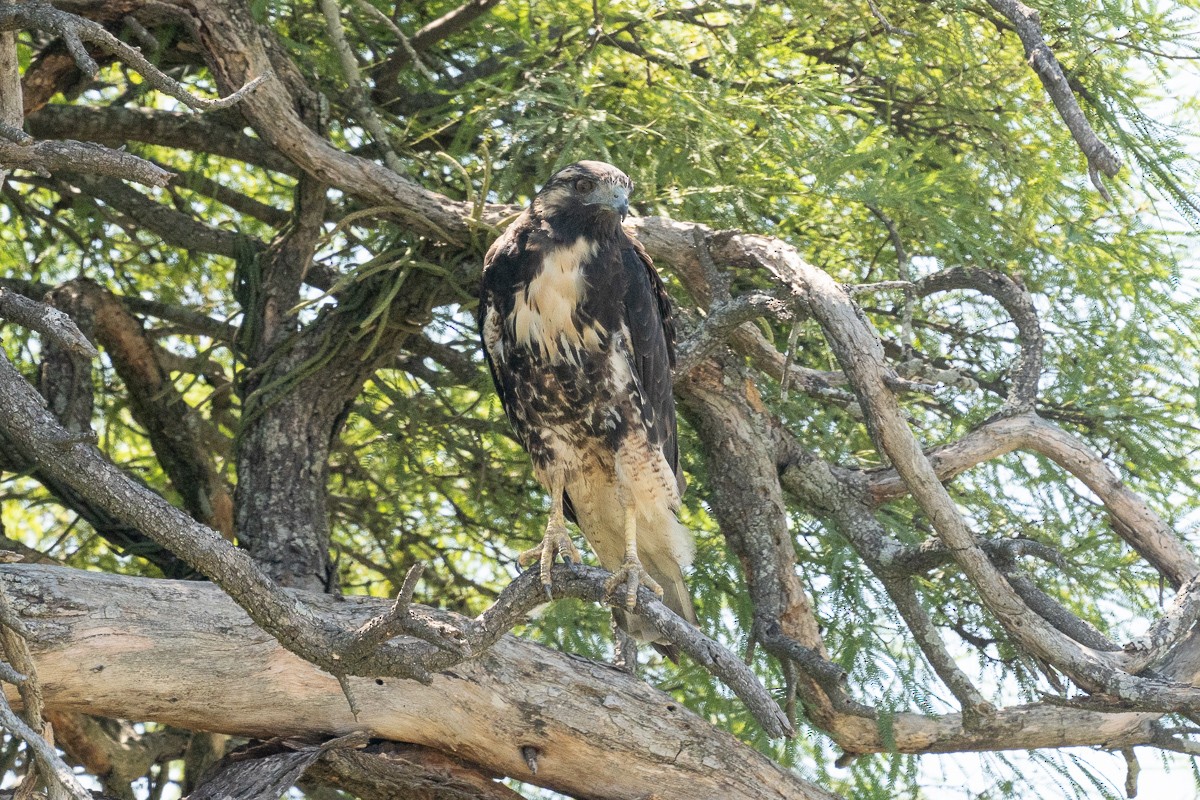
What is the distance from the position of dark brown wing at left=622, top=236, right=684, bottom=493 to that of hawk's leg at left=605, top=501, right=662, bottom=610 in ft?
0.88

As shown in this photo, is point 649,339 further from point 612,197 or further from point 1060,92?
point 1060,92

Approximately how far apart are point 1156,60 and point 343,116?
3.16 m

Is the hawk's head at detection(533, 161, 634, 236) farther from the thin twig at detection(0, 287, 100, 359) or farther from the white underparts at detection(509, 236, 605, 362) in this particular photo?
the thin twig at detection(0, 287, 100, 359)

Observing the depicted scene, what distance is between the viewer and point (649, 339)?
402 centimetres

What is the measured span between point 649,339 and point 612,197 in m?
0.48

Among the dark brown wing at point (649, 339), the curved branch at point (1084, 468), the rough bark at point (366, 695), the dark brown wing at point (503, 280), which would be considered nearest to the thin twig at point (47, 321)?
the rough bark at point (366, 695)

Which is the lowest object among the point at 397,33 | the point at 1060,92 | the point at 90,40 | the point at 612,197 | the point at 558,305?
the point at 90,40

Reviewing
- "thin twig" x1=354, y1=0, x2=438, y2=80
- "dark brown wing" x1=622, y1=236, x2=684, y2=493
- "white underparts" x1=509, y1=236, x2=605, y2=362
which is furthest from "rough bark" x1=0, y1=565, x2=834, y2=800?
"thin twig" x1=354, y1=0, x2=438, y2=80

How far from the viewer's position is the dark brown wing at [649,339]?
4.03 metres

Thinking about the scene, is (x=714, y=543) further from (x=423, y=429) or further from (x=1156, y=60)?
(x=1156, y=60)

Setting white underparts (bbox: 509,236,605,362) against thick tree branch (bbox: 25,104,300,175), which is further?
thick tree branch (bbox: 25,104,300,175)

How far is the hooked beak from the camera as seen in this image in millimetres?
3838

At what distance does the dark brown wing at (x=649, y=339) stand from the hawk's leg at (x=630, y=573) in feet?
0.88

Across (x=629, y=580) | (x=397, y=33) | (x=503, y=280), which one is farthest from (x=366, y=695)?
(x=397, y=33)
